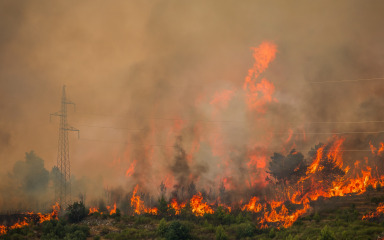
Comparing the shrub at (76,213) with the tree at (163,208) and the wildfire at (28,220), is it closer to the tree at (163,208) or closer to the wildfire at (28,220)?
the wildfire at (28,220)

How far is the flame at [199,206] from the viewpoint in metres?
64.2

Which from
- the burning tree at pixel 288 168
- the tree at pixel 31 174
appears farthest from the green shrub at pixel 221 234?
the tree at pixel 31 174

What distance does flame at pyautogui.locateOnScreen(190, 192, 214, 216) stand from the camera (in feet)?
211

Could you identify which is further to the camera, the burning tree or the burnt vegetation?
the burning tree

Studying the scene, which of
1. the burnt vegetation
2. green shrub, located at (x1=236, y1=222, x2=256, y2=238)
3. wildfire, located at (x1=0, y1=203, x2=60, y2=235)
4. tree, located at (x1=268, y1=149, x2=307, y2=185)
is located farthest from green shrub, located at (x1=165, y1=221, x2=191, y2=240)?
wildfire, located at (x1=0, y1=203, x2=60, y2=235)

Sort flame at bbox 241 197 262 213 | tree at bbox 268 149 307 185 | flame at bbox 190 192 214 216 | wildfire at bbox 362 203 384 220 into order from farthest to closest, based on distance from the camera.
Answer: flame at bbox 190 192 214 216 < flame at bbox 241 197 262 213 < tree at bbox 268 149 307 185 < wildfire at bbox 362 203 384 220

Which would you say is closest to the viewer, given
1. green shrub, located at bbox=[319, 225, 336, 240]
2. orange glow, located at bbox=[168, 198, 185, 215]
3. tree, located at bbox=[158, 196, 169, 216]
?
green shrub, located at bbox=[319, 225, 336, 240]

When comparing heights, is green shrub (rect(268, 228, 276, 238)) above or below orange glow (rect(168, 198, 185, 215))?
below

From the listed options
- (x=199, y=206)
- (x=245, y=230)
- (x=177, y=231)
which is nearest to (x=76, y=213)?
(x=177, y=231)

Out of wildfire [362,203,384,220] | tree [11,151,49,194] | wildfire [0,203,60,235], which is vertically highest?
tree [11,151,49,194]

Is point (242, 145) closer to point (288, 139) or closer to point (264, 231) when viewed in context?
point (288, 139)

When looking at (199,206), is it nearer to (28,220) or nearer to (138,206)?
(138,206)

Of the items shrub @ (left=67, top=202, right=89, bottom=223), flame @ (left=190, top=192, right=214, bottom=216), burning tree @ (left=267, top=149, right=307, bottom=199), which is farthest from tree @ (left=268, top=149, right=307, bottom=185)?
shrub @ (left=67, top=202, right=89, bottom=223)

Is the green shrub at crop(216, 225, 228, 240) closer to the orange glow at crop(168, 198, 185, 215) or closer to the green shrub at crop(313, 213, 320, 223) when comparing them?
the green shrub at crop(313, 213, 320, 223)
